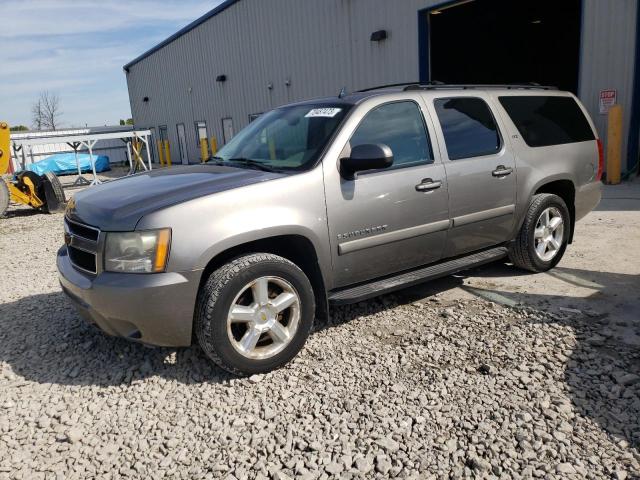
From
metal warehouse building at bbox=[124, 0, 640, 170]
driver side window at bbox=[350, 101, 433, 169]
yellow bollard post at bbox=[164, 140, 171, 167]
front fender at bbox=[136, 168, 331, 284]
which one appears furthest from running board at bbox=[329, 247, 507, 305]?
yellow bollard post at bbox=[164, 140, 171, 167]

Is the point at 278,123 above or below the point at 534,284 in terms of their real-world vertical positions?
above

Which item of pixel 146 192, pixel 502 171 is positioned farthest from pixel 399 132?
pixel 146 192

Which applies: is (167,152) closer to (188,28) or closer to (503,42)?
(188,28)

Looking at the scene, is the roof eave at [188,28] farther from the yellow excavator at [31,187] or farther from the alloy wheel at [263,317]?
the alloy wheel at [263,317]

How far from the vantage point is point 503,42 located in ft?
58.7

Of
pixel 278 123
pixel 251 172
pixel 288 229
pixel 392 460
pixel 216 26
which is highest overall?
pixel 216 26

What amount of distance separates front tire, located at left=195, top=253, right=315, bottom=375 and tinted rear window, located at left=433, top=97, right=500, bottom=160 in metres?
1.80

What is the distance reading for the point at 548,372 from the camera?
321 cm

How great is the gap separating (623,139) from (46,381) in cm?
1124

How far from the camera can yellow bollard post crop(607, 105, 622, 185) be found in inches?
404

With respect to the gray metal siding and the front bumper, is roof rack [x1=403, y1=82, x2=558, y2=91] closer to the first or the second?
the front bumper

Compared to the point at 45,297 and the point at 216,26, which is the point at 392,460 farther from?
the point at 216,26

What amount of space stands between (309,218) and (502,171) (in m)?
2.04

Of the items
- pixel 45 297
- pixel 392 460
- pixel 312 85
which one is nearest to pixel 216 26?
pixel 312 85
